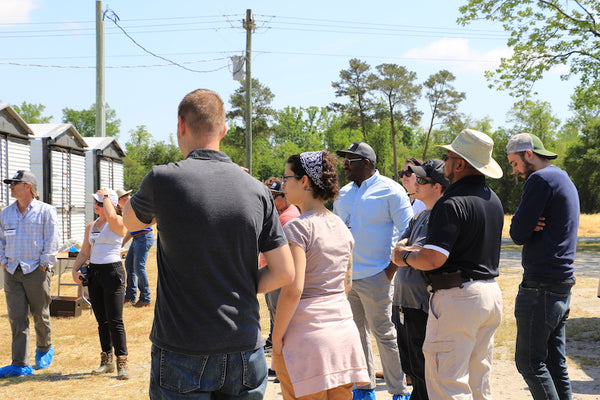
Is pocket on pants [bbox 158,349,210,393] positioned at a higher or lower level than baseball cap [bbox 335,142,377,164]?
lower

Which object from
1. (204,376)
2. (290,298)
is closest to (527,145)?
(290,298)

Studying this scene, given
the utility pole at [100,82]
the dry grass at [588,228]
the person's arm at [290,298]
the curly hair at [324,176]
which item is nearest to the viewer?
the person's arm at [290,298]

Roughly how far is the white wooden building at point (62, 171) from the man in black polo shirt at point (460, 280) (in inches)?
567

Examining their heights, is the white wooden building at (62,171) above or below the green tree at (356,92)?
below

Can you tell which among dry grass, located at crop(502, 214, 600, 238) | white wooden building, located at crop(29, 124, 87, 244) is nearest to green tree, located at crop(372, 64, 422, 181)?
dry grass, located at crop(502, 214, 600, 238)

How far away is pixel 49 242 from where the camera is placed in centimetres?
604

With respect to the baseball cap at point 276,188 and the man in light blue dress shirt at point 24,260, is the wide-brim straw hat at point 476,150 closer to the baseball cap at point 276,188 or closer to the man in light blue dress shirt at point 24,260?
the baseball cap at point 276,188

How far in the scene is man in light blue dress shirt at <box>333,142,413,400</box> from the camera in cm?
468

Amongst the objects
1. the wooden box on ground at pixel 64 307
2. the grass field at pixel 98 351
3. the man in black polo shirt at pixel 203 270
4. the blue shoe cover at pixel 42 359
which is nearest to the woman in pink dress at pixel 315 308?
the man in black polo shirt at pixel 203 270

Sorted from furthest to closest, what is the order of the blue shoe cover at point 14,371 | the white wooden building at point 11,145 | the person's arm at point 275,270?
the white wooden building at point 11,145, the blue shoe cover at point 14,371, the person's arm at point 275,270

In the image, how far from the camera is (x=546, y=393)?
11.9 ft

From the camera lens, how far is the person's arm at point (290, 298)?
2.80 meters

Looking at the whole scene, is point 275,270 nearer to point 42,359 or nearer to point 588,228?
point 42,359

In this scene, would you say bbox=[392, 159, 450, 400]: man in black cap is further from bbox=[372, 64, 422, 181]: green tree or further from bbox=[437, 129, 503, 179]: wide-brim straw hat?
bbox=[372, 64, 422, 181]: green tree
